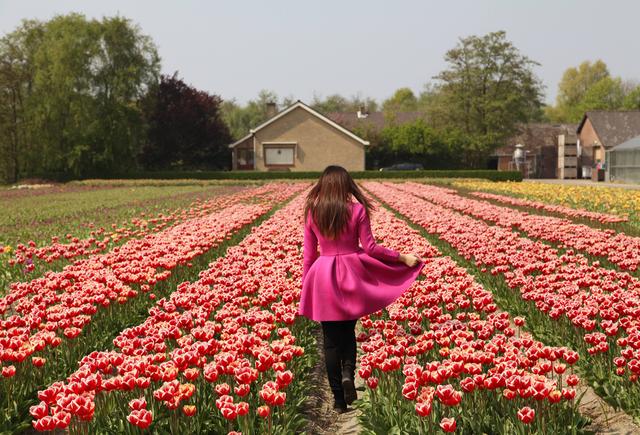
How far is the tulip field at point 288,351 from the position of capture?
3943 mm

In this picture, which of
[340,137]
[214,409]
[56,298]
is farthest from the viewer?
[340,137]

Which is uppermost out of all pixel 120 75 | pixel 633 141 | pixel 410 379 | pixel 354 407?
pixel 120 75

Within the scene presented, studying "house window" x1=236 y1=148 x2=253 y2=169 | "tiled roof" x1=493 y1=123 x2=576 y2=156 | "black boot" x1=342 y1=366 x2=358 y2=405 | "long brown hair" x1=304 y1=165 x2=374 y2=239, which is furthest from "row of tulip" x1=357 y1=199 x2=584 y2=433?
"tiled roof" x1=493 y1=123 x2=576 y2=156

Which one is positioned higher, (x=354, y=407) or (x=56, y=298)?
(x=56, y=298)

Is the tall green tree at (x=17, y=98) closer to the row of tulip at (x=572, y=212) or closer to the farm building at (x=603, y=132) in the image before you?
the row of tulip at (x=572, y=212)

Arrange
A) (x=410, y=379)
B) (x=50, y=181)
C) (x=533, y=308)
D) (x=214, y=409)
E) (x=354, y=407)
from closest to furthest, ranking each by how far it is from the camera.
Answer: (x=410, y=379), (x=214, y=409), (x=354, y=407), (x=533, y=308), (x=50, y=181)

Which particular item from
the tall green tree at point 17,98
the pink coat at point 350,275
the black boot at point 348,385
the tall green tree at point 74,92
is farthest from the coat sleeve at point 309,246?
the tall green tree at point 17,98

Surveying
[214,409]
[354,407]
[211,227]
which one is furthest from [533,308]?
[211,227]

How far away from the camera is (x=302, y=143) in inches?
2351

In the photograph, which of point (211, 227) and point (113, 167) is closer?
point (211, 227)

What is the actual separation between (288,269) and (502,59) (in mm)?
64745

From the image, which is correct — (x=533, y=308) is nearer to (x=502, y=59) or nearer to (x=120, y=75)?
(x=120, y=75)

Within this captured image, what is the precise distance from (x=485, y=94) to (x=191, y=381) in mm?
67273

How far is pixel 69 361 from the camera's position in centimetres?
558
